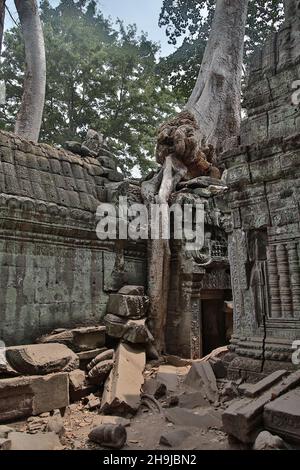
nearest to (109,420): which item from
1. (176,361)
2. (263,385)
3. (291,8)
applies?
(263,385)

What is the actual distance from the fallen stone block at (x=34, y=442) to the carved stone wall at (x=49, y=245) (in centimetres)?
158

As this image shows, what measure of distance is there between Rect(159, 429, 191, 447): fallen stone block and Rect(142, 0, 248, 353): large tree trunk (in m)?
2.58

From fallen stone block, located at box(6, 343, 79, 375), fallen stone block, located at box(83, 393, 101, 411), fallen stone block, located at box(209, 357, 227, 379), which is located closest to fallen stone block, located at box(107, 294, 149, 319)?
fallen stone block, located at box(6, 343, 79, 375)

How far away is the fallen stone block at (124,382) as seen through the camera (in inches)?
132

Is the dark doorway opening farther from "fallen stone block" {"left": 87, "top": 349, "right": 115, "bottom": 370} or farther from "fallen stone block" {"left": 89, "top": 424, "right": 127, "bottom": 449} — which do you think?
"fallen stone block" {"left": 89, "top": 424, "right": 127, "bottom": 449}

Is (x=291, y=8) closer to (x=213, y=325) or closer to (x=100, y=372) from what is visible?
(x=100, y=372)

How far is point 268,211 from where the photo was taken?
343 centimetres

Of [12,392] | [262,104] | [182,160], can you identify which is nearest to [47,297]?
[12,392]

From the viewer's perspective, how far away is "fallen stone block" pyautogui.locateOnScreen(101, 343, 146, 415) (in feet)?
11.0

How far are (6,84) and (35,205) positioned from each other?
11940mm

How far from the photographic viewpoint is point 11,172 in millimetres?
4352

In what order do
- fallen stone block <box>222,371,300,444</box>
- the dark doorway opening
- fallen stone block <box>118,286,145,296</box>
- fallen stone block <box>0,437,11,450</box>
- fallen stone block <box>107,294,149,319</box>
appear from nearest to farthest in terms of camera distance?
fallen stone block <box>222,371,300,444</box> → fallen stone block <box>0,437,11,450</box> → fallen stone block <box>107,294,149,319</box> → fallen stone block <box>118,286,145,296</box> → the dark doorway opening

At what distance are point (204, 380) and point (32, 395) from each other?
177 centimetres

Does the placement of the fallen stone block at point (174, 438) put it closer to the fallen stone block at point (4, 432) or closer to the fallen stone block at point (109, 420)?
the fallen stone block at point (109, 420)
